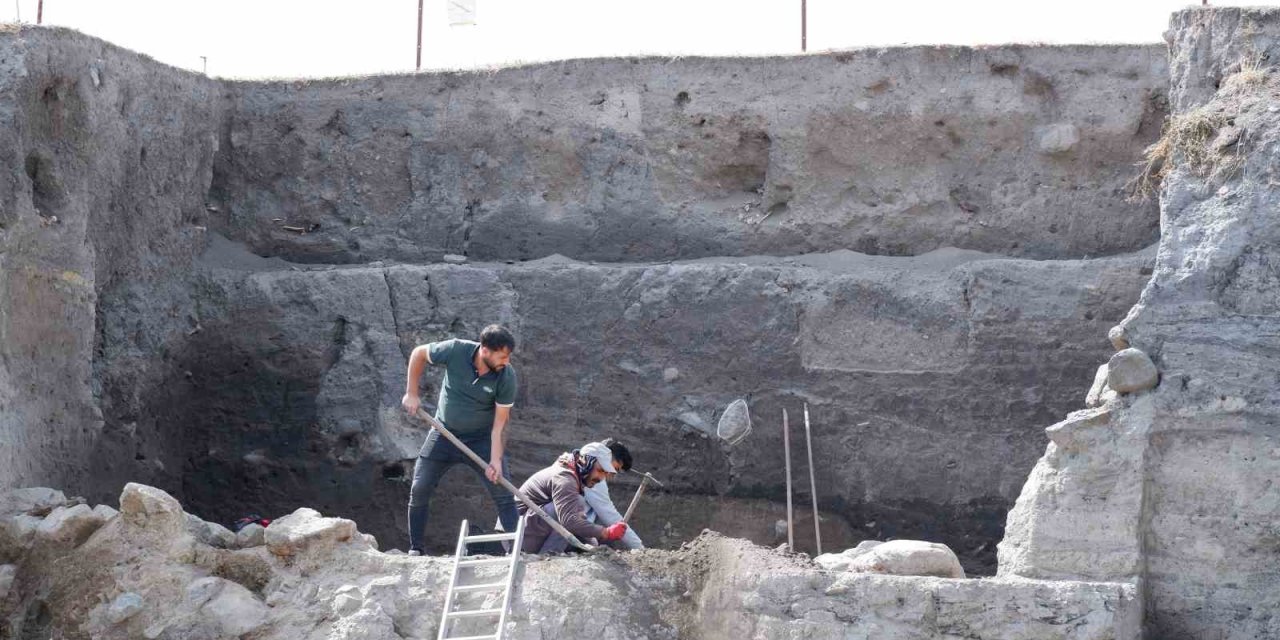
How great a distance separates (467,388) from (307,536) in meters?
1.00

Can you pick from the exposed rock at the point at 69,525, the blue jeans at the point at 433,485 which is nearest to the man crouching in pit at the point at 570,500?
the blue jeans at the point at 433,485

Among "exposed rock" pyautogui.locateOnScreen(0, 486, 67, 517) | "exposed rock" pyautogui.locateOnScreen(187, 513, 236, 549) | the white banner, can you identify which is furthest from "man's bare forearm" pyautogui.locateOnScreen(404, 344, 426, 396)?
the white banner

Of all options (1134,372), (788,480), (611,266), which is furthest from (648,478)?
(1134,372)

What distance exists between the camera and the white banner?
1214 centimetres

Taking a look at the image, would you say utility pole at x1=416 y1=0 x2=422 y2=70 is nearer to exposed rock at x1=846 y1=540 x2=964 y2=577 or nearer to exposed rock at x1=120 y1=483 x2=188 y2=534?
exposed rock at x1=120 y1=483 x2=188 y2=534

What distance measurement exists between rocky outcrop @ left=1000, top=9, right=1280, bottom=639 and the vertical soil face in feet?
4.24

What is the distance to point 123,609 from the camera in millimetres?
7457

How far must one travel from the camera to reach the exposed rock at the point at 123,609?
293 inches

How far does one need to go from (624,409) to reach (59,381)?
111 inches

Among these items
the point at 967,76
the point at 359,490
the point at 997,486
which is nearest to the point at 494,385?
the point at 359,490

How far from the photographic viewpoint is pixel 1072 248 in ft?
31.5

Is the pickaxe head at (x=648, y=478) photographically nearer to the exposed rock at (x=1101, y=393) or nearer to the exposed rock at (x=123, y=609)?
the exposed rock at (x=1101, y=393)

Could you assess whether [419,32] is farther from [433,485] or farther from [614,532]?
[614,532]

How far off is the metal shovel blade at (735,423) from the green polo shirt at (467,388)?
1.58 m
